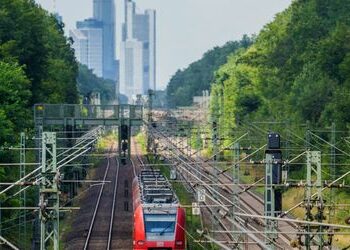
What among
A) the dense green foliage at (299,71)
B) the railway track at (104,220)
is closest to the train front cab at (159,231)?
the railway track at (104,220)

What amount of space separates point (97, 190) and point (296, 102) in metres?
15.9

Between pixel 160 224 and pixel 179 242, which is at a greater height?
pixel 160 224

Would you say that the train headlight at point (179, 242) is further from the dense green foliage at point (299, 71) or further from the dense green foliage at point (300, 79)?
the dense green foliage at point (299, 71)

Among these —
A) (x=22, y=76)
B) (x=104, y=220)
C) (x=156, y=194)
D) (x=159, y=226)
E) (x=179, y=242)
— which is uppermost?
(x=22, y=76)

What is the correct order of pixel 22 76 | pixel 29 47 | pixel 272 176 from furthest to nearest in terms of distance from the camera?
pixel 29 47 → pixel 22 76 → pixel 272 176

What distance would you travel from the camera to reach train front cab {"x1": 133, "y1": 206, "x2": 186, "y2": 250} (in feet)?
119

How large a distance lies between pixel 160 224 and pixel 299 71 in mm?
49687

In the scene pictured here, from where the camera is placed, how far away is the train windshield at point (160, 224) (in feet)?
120

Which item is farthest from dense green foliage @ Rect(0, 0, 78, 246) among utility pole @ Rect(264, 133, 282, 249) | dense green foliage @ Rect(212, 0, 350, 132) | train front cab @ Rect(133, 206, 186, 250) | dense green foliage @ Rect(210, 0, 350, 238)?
dense green foliage @ Rect(212, 0, 350, 132)

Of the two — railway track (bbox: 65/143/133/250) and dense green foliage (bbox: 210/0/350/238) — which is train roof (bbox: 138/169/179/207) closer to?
railway track (bbox: 65/143/133/250)

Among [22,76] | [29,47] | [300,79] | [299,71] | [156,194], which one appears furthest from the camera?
[299,71]

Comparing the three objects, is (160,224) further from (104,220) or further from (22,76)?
(22,76)

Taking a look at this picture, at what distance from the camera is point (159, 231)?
36625 millimetres

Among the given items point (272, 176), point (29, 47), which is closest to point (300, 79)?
point (29, 47)
